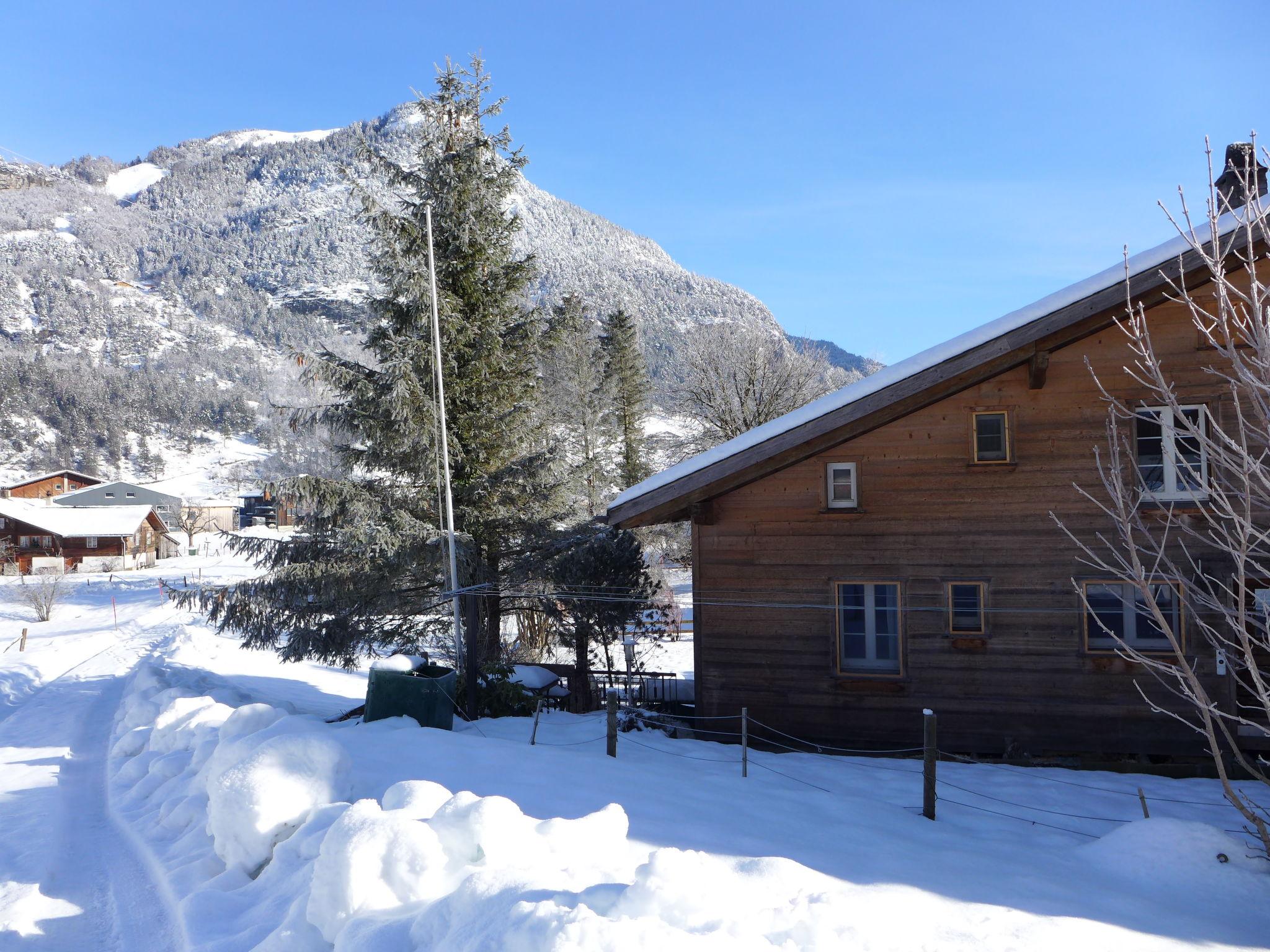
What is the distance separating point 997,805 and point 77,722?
45.5 ft

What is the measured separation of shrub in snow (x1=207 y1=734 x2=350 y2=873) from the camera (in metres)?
6.02

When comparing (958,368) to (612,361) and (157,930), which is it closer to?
(157,930)

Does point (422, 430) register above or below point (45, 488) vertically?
below

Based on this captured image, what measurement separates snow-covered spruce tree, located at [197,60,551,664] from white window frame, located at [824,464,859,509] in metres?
7.99

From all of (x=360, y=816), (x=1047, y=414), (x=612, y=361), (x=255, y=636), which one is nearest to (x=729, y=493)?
(x=1047, y=414)

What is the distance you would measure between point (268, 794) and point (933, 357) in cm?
1004

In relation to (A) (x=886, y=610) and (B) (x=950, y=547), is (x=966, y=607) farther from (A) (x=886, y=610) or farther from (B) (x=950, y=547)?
(A) (x=886, y=610)

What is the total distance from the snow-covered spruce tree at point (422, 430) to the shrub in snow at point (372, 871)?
483 inches

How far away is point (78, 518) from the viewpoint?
64.1 meters

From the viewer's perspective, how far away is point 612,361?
129ft

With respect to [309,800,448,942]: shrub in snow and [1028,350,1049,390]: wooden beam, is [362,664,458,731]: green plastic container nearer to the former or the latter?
[309,800,448,942]: shrub in snow

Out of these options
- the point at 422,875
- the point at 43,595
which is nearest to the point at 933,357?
the point at 422,875

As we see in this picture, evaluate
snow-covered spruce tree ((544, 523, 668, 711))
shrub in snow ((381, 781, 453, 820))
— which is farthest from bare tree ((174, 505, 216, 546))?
shrub in snow ((381, 781, 453, 820))

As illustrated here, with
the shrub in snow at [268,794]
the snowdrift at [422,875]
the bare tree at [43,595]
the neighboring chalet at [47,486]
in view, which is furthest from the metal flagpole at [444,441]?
the neighboring chalet at [47,486]
